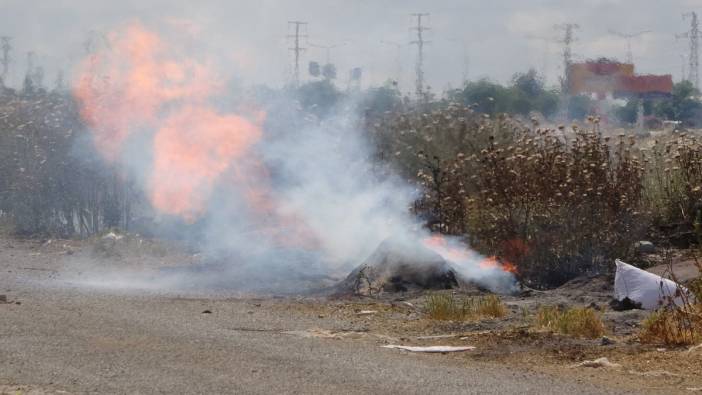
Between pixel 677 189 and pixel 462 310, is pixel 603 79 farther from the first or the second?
pixel 462 310

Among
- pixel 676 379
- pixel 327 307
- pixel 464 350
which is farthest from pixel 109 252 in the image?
pixel 676 379

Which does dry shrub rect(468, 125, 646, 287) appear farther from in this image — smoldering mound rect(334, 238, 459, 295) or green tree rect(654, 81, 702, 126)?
green tree rect(654, 81, 702, 126)

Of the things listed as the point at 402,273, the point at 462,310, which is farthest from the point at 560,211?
the point at 462,310

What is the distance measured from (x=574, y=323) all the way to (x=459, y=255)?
19.3ft

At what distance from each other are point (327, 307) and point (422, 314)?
1.44m

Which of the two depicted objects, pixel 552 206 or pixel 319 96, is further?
pixel 319 96

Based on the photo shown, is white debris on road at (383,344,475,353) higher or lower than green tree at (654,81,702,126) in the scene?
lower

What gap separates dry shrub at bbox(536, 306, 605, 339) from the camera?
11.2 meters

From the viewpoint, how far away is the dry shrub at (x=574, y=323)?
11.2 m

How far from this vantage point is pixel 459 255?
56.1 ft

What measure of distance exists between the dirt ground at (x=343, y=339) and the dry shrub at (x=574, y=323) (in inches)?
7.1

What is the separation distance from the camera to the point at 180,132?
912 inches

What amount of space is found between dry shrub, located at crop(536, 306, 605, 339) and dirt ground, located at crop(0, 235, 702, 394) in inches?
7.1

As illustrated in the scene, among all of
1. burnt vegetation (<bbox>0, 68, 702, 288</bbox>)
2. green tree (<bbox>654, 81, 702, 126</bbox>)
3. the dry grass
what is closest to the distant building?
green tree (<bbox>654, 81, 702, 126</bbox>)
